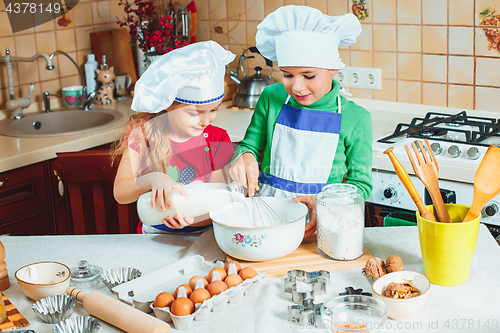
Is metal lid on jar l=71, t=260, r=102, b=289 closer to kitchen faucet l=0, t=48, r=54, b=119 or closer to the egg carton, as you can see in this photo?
the egg carton

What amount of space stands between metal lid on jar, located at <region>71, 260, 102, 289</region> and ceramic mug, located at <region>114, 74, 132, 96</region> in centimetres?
165

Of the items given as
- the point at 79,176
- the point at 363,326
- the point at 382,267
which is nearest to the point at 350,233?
the point at 382,267

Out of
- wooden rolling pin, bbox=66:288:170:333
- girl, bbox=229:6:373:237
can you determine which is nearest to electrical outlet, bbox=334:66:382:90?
girl, bbox=229:6:373:237

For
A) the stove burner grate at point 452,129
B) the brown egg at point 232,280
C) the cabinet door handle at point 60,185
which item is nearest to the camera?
the brown egg at point 232,280

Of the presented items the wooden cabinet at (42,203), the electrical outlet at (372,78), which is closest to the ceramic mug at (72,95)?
the wooden cabinet at (42,203)

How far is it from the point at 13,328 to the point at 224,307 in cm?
33

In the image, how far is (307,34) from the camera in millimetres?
1099

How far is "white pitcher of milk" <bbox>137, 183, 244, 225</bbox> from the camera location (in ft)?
3.23

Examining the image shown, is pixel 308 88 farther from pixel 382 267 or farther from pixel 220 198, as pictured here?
pixel 382 267

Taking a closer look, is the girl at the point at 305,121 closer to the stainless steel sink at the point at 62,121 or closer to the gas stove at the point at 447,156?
the gas stove at the point at 447,156

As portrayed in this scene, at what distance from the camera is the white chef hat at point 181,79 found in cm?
98

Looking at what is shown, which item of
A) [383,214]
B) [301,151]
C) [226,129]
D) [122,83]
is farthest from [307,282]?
[122,83]

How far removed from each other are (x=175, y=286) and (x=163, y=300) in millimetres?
87

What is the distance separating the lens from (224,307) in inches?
32.8
